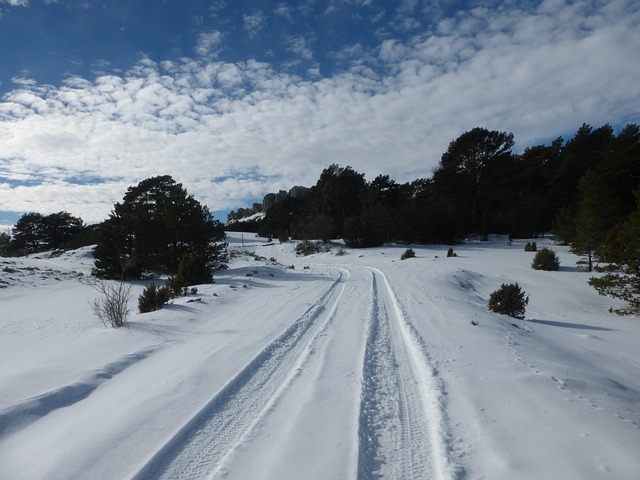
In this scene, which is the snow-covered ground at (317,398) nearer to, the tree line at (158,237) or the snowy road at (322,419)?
the snowy road at (322,419)

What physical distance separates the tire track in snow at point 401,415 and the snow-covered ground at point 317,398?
0.02 metres

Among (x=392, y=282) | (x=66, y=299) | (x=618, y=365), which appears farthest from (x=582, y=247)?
(x=66, y=299)

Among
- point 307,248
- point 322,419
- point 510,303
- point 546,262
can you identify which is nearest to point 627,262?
point 510,303

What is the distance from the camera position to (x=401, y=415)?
3.58 metres

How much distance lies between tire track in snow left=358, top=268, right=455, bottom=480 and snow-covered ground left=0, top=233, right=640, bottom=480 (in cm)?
2

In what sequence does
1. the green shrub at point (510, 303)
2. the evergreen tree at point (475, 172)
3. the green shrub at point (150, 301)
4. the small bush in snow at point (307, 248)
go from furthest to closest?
the evergreen tree at point (475, 172) → the small bush in snow at point (307, 248) → the green shrub at point (510, 303) → the green shrub at point (150, 301)

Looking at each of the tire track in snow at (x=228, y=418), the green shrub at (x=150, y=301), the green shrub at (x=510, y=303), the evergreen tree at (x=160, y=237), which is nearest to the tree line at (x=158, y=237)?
the evergreen tree at (x=160, y=237)

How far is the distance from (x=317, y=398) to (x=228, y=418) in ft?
3.10

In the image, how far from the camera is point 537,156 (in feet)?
147

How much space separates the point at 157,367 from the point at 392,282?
11.0 meters

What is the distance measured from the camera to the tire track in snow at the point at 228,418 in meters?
2.79

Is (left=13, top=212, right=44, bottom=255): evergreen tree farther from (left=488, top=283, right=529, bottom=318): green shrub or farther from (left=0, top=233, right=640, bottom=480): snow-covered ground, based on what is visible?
(left=488, top=283, right=529, bottom=318): green shrub

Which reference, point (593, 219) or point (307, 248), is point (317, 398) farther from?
point (307, 248)

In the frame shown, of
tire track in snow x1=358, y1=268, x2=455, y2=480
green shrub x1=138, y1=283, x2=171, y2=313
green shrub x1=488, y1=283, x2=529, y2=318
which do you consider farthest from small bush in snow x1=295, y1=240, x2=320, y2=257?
tire track in snow x1=358, y1=268, x2=455, y2=480
